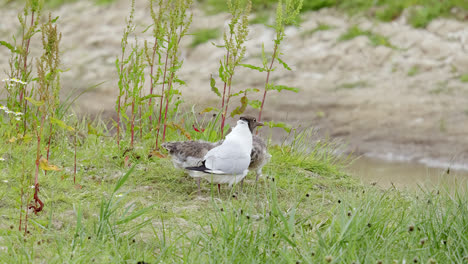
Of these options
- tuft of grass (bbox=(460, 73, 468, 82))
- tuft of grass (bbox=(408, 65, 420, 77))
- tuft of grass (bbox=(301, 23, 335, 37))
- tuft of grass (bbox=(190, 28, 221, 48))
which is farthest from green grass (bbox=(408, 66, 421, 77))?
tuft of grass (bbox=(190, 28, 221, 48))

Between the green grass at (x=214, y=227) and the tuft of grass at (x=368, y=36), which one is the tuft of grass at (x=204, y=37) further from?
the green grass at (x=214, y=227)

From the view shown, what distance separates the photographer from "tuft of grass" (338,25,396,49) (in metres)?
11.5

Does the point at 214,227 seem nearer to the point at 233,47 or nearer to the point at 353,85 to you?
the point at 233,47

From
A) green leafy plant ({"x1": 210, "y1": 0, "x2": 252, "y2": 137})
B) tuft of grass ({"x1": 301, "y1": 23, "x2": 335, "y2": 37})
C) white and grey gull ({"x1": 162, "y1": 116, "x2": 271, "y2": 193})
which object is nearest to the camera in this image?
white and grey gull ({"x1": 162, "y1": 116, "x2": 271, "y2": 193})

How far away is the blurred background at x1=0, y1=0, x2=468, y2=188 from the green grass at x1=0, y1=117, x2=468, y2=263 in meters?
3.65

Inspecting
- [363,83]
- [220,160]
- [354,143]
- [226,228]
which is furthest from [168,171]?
[363,83]

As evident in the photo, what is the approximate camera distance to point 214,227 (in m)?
4.66

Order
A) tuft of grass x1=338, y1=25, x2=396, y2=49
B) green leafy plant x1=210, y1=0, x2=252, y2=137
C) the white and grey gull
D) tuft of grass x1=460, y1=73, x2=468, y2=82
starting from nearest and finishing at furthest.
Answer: the white and grey gull
green leafy plant x1=210, y1=0, x2=252, y2=137
tuft of grass x1=460, y1=73, x2=468, y2=82
tuft of grass x1=338, y1=25, x2=396, y2=49

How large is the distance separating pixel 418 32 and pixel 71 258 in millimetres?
8632

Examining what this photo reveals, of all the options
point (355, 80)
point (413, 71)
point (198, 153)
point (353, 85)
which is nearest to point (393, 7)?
point (413, 71)

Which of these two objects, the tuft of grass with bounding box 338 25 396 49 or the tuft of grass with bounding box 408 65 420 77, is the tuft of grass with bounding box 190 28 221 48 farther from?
the tuft of grass with bounding box 408 65 420 77

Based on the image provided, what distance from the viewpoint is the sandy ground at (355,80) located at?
984 cm

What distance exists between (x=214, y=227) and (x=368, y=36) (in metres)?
7.59

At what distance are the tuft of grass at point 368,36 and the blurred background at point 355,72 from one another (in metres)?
0.01
